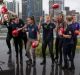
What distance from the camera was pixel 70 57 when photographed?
11.7 metres

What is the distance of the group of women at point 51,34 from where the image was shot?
11297 millimetres

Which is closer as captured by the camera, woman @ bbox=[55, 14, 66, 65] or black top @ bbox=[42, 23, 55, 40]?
woman @ bbox=[55, 14, 66, 65]

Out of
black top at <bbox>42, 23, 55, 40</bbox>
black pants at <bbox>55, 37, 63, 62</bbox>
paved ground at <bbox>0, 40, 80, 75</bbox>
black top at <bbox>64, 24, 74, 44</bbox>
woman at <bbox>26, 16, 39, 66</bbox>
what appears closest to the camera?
paved ground at <bbox>0, 40, 80, 75</bbox>

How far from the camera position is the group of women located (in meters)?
11.3

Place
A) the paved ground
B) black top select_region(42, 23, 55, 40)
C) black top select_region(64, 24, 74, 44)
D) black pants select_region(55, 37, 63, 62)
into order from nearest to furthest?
1. the paved ground
2. black top select_region(64, 24, 74, 44)
3. black top select_region(42, 23, 55, 40)
4. black pants select_region(55, 37, 63, 62)

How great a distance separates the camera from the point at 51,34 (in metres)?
12.1

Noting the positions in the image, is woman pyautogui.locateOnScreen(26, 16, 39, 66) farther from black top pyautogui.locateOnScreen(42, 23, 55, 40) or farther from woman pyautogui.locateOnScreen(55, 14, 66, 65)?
woman pyautogui.locateOnScreen(55, 14, 66, 65)

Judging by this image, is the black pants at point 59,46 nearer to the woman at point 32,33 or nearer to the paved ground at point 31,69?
the paved ground at point 31,69

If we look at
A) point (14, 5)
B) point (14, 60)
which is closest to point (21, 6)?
point (14, 5)

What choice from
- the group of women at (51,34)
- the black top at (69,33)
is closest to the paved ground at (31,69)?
the group of women at (51,34)

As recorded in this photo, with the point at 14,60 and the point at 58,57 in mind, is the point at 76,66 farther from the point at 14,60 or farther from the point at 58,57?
the point at 14,60

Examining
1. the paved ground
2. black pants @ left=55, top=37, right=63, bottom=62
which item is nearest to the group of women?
black pants @ left=55, top=37, right=63, bottom=62

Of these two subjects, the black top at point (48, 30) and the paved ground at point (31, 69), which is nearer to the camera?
the paved ground at point (31, 69)

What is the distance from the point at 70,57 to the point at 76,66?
62cm
